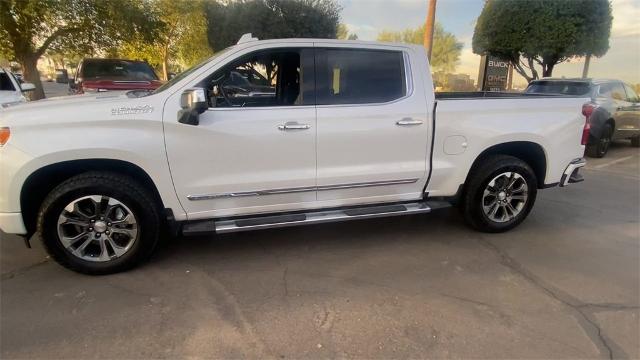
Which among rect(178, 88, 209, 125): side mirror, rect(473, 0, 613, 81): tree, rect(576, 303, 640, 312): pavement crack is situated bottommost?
rect(576, 303, 640, 312): pavement crack

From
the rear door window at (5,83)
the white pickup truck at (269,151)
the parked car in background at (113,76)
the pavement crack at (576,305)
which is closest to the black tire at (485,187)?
the white pickup truck at (269,151)

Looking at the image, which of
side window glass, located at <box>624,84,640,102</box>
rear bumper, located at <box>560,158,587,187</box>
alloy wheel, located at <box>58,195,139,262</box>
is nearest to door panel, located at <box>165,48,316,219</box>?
alloy wheel, located at <box>58,195,139,262</box>

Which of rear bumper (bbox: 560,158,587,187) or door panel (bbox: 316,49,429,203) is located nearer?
door panel (bbox: 316,49,429,203)

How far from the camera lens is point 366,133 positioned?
3.76 meters

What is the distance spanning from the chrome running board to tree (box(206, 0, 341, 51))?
59.6 ft

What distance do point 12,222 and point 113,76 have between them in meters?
8.87

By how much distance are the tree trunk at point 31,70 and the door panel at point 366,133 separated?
12902 mm

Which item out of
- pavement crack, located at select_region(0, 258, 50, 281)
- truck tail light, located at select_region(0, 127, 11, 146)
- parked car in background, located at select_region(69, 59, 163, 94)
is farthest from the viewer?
parked car in background, located at select_region(69, 59, 163, 94)

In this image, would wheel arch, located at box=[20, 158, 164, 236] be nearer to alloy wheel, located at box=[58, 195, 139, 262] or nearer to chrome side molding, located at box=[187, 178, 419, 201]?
alloy wheel, located at box=[58, 195, 139, 262]

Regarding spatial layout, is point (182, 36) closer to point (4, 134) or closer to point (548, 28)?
point (548, 28)

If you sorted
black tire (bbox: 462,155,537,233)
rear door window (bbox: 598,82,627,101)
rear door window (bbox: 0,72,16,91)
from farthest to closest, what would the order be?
rear door window (bbox: 598,82,627,101) → rear door window (bbox: 0,72,16,91) → black tire (bbox: 462,155,537,233)

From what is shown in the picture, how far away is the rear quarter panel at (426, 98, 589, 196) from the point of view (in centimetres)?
403

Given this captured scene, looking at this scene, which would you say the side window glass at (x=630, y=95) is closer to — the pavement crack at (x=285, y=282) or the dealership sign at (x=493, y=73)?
the dealership sign at (x=493, y=73)

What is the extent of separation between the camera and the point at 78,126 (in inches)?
123
